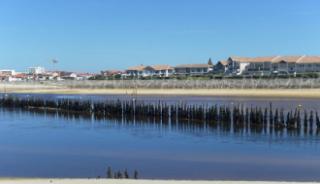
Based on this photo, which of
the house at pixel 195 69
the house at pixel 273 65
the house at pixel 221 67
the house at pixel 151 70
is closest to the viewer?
the house at pixel 273 65

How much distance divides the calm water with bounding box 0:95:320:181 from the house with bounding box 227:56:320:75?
281 feet

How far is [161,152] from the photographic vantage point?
27766 mm

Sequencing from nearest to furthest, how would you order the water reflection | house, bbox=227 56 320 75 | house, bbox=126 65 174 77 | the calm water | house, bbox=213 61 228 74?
the calm water → the water reflection → house, bbox=227 56 320 75 → house, bbox=213 61 228 74 → house, bbox=126 65 174 77

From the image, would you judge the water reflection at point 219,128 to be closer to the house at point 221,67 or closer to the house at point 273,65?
the house at point 273,65

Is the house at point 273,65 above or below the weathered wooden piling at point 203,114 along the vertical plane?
above

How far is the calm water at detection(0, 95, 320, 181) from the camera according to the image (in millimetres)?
21891

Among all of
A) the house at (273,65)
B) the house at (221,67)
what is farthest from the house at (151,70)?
the house at (273,65)

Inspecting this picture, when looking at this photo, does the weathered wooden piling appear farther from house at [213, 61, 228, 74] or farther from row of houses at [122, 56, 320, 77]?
house at [213, 61, 228, 74]

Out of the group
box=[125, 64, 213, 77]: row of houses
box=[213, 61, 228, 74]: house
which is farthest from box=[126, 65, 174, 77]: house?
box=[213, 61, 228, 74]: house

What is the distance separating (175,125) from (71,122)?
10.4m

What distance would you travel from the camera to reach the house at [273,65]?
121250mm

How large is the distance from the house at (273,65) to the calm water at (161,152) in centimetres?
8558

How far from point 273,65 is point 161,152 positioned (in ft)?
337

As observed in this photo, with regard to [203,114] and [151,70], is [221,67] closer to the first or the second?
[151,70]
